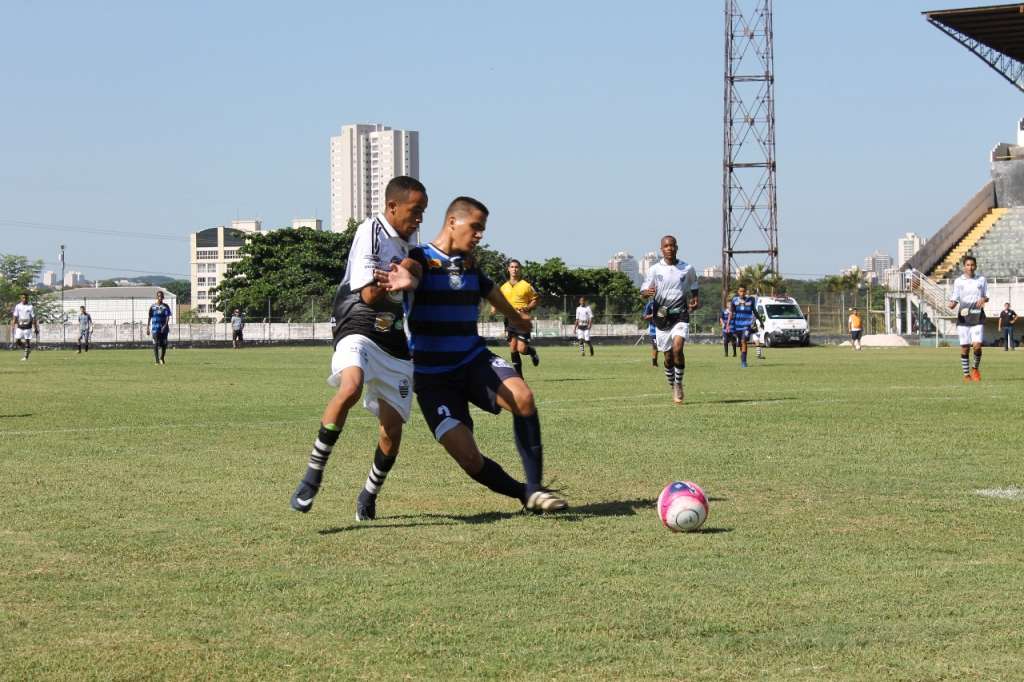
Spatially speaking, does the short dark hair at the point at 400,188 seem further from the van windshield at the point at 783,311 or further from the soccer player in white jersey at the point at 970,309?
the van windshield at the point at 783,311

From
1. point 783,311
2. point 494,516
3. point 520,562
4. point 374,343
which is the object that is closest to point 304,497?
point 374,343

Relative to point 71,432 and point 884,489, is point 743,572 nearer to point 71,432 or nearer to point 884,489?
point 884,489

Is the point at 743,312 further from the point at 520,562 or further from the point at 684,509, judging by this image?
the point at 520,562

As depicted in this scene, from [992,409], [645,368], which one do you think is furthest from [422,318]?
[645,368]

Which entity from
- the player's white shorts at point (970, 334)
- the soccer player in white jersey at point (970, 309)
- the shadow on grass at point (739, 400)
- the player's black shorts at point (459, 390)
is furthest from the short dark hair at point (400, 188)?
the player's white shorts at point (970, 334)

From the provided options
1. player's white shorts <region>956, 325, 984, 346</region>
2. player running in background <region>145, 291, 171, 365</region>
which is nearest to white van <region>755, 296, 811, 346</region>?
player running in background <region>145, 291, 171, 365</region>

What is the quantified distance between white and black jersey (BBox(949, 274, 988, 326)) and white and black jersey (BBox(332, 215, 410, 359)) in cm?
1780

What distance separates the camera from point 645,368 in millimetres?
31516

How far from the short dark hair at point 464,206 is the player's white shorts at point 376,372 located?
93 cm

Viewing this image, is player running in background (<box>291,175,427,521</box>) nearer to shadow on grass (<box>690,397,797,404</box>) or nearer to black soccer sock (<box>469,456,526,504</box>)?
black soccer sock (<box>469,456,526,504</box>)

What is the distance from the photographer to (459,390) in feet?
27.0

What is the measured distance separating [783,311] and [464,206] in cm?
5332

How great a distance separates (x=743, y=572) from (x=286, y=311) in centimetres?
7057

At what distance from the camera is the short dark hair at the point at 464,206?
809cm
